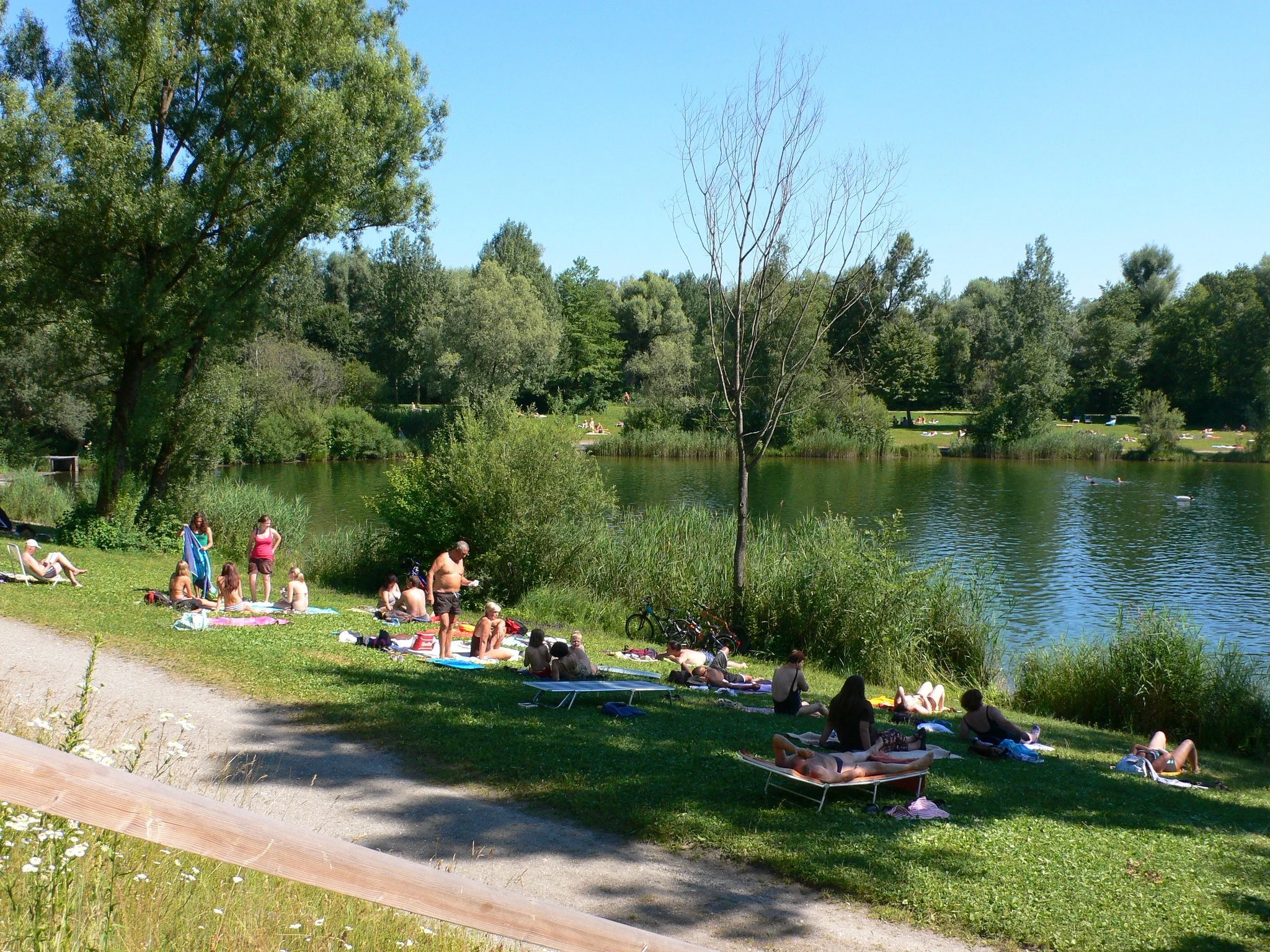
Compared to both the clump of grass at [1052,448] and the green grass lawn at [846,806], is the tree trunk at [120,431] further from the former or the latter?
the clump of grass at [1052,448]

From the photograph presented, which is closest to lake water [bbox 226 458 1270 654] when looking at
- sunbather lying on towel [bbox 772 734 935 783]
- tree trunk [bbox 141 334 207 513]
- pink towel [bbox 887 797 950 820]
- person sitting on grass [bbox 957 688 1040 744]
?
tree trunk [bbox 141 334 207 513]

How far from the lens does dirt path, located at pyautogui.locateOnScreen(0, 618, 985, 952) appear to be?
5.60m

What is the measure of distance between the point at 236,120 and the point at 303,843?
22428 millimetres

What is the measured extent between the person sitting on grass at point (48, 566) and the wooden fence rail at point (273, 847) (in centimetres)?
1553

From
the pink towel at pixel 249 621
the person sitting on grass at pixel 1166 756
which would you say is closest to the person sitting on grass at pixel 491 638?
the pink towel at pixel 249 621

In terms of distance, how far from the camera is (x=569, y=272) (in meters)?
91.4

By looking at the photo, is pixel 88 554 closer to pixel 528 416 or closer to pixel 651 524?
pixel 528 416

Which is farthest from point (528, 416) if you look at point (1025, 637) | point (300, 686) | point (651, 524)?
point (300, 686)

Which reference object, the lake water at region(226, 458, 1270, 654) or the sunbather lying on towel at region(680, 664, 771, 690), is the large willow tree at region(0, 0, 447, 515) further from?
the sunbather lying on towel at region(680, 664, 771, 690)

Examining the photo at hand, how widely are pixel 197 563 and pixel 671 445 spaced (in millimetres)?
47623

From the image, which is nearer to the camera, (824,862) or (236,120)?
(824,862)

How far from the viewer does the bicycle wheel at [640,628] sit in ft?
58.6

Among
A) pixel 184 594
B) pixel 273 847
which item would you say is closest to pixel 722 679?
pixel 184 594

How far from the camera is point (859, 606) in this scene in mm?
16906
